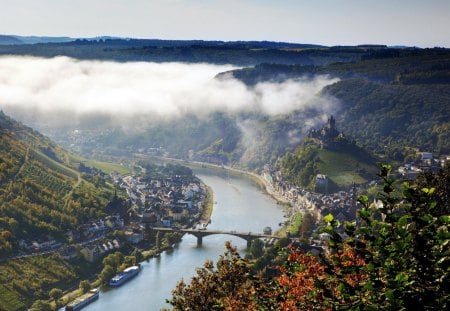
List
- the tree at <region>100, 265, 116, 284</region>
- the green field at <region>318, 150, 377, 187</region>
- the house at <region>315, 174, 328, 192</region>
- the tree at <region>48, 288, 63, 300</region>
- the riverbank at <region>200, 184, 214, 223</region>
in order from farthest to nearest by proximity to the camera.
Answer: the green field at <region>318, 150, 377, 187</region>, the house at <region>315, 174, 328, 192</region>, the riverbank at <region>200, 184, 214, 223</region>, the tree at <region>100, 265, 116, 284</region>, the tree at <region>48, 288, 63, 300</region>

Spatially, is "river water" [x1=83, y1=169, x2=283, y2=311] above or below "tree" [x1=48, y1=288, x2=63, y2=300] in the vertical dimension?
below

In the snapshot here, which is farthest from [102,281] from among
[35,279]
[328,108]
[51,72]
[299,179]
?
[51,72]

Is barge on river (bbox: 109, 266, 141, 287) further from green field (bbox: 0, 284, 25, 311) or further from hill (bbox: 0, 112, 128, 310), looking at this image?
green field (bbox: 0, 284, 25, 311)

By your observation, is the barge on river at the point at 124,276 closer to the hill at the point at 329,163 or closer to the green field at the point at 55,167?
the green field at the point at 55,167

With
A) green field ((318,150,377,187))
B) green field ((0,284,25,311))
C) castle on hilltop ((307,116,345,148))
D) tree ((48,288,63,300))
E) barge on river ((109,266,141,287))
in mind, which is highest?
castle on hilltop ((307,116,345,148))

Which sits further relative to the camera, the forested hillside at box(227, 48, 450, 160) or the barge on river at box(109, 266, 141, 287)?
the forested hillside at box(227, 48, 450, 160)

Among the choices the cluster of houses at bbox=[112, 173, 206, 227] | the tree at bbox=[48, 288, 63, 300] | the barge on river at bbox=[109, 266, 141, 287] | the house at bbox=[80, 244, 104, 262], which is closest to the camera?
the tree at bbox=[48, 288, 63, 300]

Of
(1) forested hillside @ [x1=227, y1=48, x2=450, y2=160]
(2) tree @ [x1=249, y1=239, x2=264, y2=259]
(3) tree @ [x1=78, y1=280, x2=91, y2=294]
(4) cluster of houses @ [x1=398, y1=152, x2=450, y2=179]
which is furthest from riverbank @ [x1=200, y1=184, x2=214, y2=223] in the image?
(1) forested hillside @ [x1=227, y1=48, x2=450, y2=160]

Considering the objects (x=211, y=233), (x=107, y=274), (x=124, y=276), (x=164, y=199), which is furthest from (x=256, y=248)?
(x=164, y=199)
